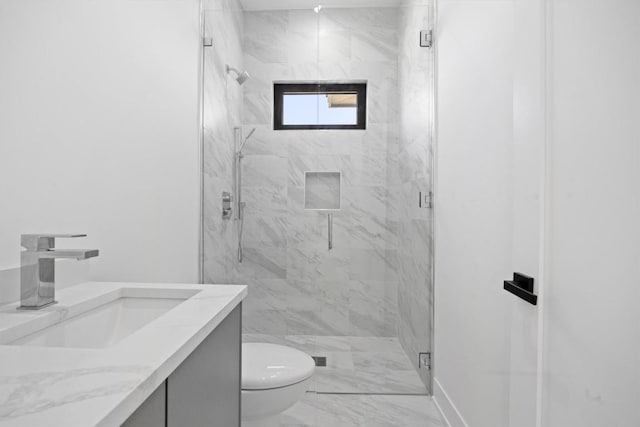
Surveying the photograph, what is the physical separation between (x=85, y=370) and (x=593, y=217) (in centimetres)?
98

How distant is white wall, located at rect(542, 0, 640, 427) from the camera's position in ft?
2.39

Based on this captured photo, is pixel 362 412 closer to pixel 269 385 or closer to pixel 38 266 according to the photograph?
pixel 269 385

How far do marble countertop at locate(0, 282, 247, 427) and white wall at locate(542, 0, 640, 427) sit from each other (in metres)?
0.83

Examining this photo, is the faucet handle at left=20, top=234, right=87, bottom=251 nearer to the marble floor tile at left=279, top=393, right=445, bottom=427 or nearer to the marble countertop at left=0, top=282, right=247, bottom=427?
the marble countertop at left=0, top=282, right=247, bottom=427

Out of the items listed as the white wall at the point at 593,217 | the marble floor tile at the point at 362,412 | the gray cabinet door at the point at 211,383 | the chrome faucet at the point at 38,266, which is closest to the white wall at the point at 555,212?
the white wall at the point at 593,217

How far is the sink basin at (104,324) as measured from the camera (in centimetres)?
86

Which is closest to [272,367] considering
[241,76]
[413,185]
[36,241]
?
[36,241]

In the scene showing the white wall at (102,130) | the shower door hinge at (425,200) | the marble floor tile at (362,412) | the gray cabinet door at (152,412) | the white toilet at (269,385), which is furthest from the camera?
the shower door hinge at (425,200)

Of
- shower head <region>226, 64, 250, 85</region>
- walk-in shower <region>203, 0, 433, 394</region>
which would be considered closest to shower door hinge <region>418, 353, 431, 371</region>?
walk-in shower <region>203, 0, 433, 394</region>

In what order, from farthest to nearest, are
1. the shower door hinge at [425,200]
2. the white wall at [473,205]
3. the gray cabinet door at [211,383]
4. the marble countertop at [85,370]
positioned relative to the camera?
the shower door hinge at [425,200] < the white wall at [473,205] < the gray cabinet door at [211,383] < the marble countertop at [85,370]

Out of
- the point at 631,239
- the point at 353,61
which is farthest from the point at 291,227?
the point at 631,239

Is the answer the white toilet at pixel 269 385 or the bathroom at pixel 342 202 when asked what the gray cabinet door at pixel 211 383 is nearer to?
the bathroom at pixel 342 202

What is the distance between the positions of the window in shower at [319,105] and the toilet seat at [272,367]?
119 centimetres

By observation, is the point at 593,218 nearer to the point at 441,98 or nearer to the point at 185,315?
the point at 185,315
